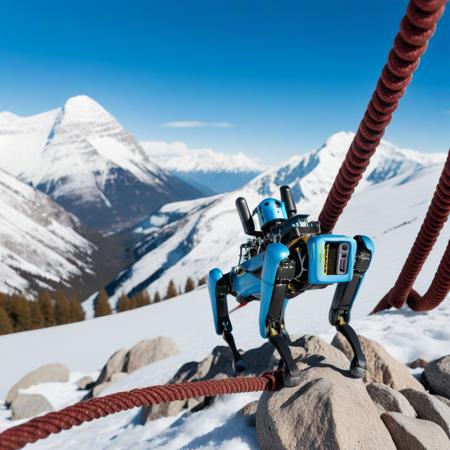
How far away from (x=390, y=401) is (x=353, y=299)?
154 cm

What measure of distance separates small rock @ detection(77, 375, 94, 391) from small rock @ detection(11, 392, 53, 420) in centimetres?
366

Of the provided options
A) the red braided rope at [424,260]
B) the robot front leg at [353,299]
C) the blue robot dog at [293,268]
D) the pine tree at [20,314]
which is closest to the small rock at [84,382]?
the red braided rope at [424,260]

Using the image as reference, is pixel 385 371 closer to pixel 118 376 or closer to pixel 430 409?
pixel 430 409

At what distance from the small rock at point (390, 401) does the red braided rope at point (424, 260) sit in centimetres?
276

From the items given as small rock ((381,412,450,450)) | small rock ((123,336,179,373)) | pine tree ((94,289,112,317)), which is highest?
small rock ((381,412,450,450))

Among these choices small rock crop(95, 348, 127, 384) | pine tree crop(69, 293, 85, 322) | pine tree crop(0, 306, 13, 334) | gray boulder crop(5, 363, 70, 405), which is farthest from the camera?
pine tree crop(69, 293, 85, 322)

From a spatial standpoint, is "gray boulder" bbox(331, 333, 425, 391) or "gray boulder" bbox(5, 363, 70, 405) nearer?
"gray boulder" bbox(331, 333, 425, 391)

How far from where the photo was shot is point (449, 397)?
6.09 meters

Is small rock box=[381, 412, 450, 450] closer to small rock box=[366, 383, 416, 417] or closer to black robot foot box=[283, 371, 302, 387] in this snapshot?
small rock box=[366, 383, 416, 417]

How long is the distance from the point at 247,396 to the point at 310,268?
2.75m

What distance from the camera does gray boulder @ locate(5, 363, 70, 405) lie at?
18731mm

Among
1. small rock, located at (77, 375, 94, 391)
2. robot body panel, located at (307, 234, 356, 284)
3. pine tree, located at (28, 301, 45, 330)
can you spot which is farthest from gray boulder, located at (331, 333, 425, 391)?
pine tree, located at (28, 301, 45, 330)

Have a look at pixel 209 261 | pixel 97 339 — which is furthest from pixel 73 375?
pixel 209 261

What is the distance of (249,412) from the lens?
5.04 metres
